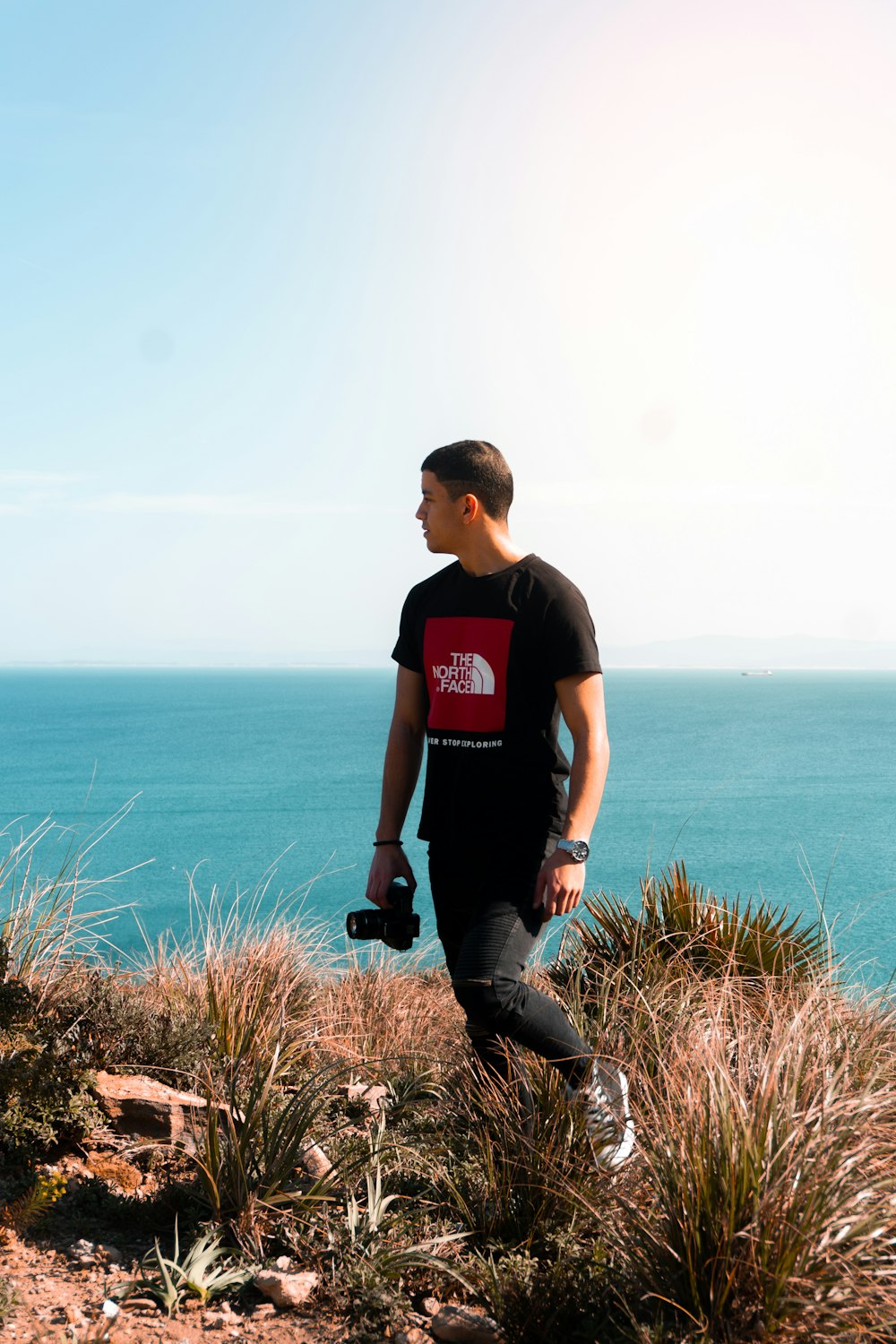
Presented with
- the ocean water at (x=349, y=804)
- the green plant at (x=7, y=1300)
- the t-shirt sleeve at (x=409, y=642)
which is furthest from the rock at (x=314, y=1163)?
the ocean water at (x=349, y=804)

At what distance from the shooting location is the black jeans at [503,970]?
2.89 m

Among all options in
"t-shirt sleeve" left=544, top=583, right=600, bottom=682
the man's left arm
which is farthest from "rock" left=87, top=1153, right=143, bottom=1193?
"t-shirt sleeve" left=544, top=583, right=600, bottom=682

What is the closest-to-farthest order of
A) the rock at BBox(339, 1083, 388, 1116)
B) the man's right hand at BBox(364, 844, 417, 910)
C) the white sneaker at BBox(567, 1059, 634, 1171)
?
the white sneaker at BBox(567, 1059, 634, 1171) < the man's right hand at BBox(364, 844, 417, 910) < the rock at BBox(339, 1083, 388, 1116)

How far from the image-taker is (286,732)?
395ft

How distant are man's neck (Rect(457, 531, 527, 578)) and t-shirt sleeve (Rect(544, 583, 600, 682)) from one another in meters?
0.24

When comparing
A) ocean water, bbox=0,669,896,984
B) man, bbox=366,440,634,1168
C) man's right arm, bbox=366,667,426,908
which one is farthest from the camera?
ocean water, bbox=0,669,896,984

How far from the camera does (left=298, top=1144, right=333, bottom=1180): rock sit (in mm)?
3045

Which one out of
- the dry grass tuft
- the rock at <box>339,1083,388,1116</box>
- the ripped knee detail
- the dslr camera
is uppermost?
the dslr camera

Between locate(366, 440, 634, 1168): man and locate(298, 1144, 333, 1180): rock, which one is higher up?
locate(366, 440, 634, 1168): man

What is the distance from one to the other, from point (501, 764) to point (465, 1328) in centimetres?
145

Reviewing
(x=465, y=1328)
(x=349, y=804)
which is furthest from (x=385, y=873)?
(x=349, y=804)

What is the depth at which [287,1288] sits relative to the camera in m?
2.51

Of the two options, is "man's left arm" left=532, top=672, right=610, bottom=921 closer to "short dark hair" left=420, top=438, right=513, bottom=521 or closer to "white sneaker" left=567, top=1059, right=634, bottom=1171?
"white sneaker" left=567, top=1059, right=634, bottom=1171

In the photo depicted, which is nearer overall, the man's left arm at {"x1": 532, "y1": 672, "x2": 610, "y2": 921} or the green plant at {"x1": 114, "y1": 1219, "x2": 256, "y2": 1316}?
the green plant at {"x1": 114, "y1": 1219, "x2": 256, "y2": 1316}
